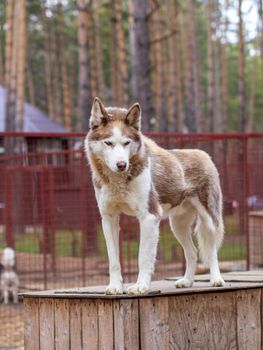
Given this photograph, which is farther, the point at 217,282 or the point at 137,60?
the point at 137,60

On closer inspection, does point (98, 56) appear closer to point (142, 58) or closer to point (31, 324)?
point (142, 58)

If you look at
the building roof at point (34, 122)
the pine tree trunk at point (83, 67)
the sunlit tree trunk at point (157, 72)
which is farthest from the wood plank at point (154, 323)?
the sunlit tree trunk at point (157, 72)

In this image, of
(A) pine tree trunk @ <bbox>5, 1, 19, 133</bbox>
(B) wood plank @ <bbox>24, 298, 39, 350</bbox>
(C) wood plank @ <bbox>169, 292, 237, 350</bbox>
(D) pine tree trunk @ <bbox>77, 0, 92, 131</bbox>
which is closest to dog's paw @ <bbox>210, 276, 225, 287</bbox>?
(C) wood plank @ <bbox>169, 292, 237, 350</bbox>

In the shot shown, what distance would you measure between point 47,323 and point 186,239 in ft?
4.41

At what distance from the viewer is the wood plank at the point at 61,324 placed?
24.8ft

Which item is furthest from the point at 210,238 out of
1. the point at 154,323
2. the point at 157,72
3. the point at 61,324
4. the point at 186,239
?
the point at 157,72

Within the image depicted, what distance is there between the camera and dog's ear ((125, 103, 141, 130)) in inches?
267

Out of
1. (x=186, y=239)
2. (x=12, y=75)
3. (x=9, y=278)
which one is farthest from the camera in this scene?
(x=12, y=75)

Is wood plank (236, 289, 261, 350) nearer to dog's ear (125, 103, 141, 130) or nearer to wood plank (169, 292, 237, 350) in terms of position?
wood plank (169, 292, 237, 350)

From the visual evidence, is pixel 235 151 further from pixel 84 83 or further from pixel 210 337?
pixel 84 83

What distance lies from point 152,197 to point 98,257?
19.7 ft

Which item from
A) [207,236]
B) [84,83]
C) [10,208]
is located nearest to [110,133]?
[207,236]

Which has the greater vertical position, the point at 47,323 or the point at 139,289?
the point at 139,289

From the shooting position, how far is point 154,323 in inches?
285
